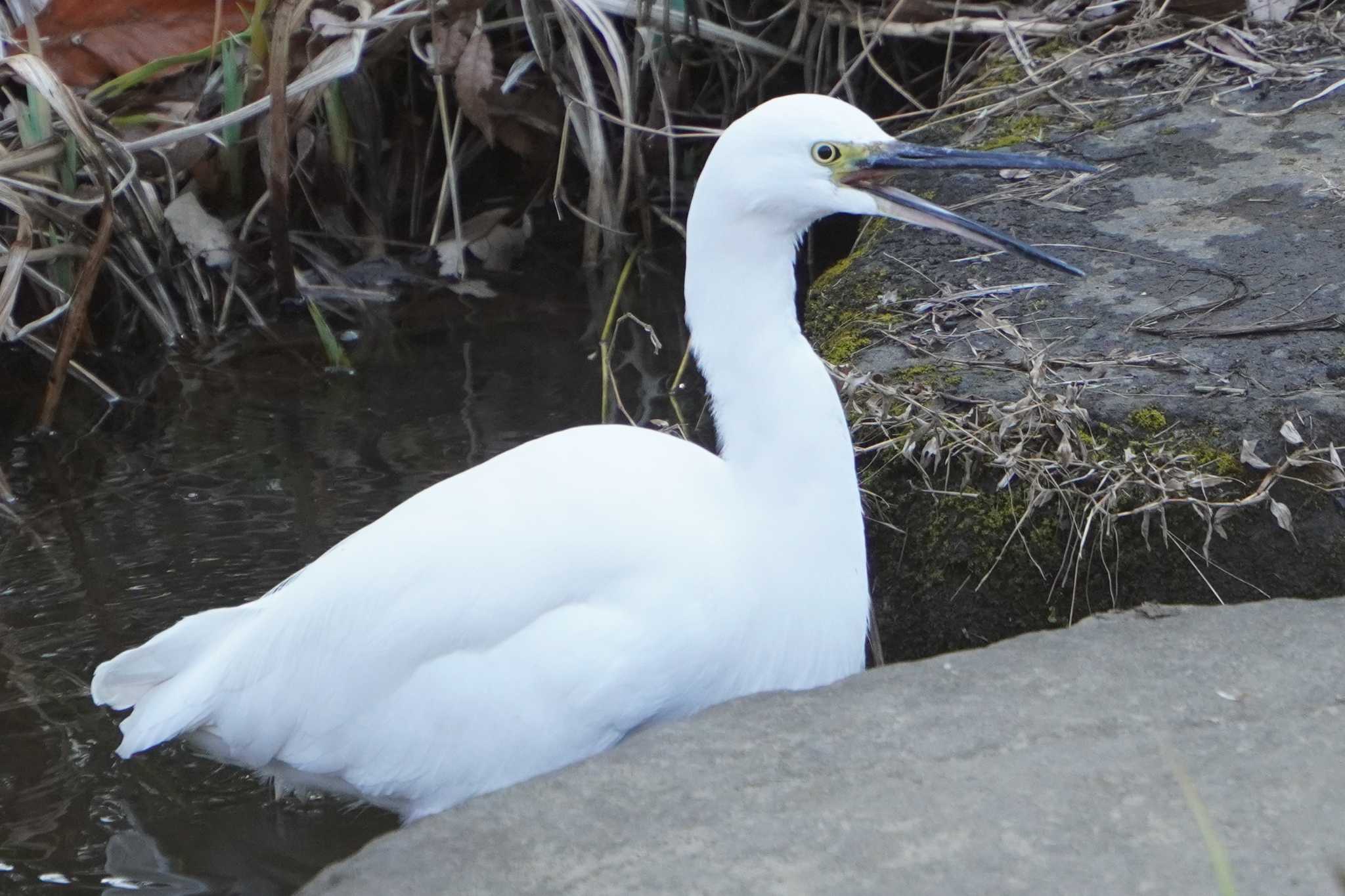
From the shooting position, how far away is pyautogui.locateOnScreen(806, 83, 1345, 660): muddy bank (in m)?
2.25

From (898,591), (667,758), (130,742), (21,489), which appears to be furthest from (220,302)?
(667,758)

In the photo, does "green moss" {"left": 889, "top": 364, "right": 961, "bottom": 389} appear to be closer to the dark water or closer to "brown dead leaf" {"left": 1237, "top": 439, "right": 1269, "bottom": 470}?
"brown dead leaf" {"left": 1237, "top": 439, "right": 1269, "bottom": 470}

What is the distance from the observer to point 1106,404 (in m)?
2.36

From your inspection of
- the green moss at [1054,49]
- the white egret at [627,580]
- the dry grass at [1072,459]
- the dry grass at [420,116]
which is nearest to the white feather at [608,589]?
the white egret at [627,580]

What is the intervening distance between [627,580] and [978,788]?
76 centimetres

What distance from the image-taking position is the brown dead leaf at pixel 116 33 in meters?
4.34

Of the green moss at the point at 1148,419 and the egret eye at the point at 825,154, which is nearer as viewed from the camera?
the egret eye at the point at 825,154

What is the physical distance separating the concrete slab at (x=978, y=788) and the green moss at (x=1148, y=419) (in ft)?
1.24

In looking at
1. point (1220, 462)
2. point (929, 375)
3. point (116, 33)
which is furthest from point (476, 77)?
point (1220, 462)

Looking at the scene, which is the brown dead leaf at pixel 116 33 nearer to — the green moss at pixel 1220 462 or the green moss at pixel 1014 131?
the green moss at pixel 1014 131

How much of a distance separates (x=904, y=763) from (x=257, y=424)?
2.70 m

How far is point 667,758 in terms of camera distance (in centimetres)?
183

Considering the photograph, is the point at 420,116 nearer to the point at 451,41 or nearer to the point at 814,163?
the point at 451,41

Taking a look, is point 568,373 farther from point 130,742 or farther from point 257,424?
point 130,742
